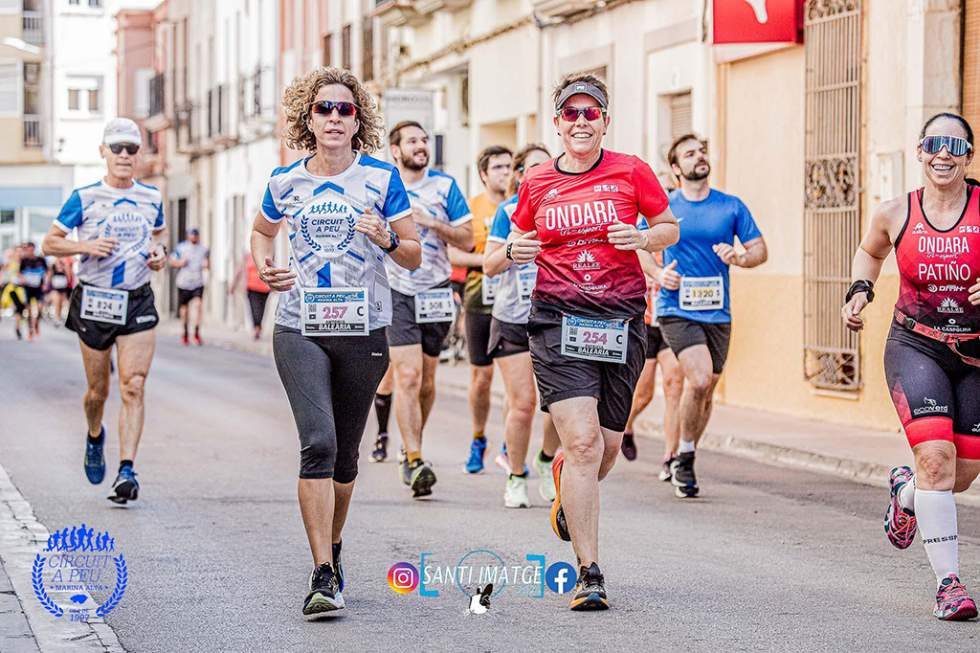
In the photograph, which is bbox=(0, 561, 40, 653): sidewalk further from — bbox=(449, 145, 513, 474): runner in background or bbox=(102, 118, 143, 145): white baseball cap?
bbox=(449, 145, 513, 474): runner in background

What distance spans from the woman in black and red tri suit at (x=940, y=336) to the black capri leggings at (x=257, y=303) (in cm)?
2538

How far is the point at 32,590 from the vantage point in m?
7.82

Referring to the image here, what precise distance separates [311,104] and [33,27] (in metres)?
64.7

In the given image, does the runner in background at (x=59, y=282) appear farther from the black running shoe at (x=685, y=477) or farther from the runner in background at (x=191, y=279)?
the black running shoe at (x=685, y=477)

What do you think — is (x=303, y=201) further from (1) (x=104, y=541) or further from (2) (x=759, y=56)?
(2) (x=759, y=56)

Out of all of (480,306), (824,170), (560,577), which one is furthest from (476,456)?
(824,170)

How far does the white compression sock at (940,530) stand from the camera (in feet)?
24.8

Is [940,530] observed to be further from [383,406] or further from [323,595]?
[383,406]

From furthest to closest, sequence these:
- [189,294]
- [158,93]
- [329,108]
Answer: [158,93], [189,294], [329,108]

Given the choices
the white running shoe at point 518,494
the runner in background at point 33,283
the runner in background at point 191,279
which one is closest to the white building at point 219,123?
the runner in background at point 33,283

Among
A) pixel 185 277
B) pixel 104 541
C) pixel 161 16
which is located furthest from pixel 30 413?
pixel 161 16

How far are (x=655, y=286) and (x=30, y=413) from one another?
7.34m

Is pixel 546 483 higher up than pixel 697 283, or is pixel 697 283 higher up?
pixel 697 283

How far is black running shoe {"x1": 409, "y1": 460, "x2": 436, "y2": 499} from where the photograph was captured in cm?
1104
